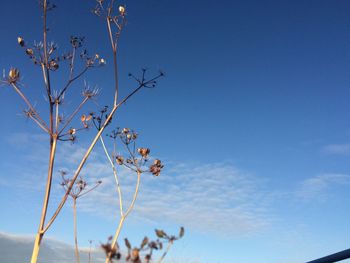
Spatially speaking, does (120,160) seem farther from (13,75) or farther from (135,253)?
(135,253)

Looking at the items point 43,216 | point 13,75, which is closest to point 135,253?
point 43,216

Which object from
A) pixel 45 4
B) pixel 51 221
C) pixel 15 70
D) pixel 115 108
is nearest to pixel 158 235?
pixel 51 221

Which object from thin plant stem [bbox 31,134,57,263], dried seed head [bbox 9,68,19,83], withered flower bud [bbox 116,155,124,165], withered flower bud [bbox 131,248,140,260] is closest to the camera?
withered flower bud [bbox 131,248,140,260]

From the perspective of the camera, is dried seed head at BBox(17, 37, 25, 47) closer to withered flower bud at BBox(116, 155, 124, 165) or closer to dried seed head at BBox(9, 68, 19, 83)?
dried seed head at BBox(9, 68, 19, 83)

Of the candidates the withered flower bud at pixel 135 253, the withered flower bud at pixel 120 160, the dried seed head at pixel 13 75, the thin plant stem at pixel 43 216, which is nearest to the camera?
the withered flower bud at pixel 135 253

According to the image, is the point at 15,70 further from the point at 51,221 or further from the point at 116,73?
the point at 51,221

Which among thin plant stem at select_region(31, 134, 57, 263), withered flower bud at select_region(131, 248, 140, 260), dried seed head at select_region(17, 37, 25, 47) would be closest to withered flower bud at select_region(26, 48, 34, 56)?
dried seed head at select_region(17, 37, 25, 47)

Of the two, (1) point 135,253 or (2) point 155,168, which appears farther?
(2) point 155,168

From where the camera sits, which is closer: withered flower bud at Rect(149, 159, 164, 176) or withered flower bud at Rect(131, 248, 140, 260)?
withered flower bud at Rect(131, 248, 140, 260)

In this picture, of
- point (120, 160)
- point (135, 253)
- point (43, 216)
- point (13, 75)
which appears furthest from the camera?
A: point (120, 160)

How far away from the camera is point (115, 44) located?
18.9 feet

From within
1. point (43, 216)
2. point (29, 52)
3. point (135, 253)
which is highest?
point (29, 52)

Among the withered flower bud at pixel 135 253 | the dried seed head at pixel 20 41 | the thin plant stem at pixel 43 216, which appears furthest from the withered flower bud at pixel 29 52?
the withered flower bud at pixel 135 253

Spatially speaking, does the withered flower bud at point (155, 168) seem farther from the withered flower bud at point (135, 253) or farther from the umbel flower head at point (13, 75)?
the withered flower bud at point (135, 253)
